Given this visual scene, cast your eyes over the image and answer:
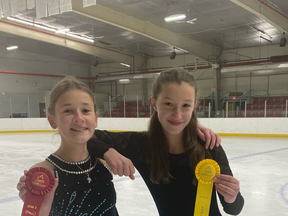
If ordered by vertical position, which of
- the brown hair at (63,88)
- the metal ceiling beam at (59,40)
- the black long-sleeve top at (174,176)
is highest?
the metal ceiling beam at (59,40)

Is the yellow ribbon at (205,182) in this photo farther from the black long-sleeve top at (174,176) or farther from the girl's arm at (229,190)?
the black long-sleeve top at (174,176)

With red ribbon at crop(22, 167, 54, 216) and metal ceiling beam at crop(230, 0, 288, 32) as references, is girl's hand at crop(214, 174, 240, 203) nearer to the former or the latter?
red ribbon at crop(22, 167, 54, 216)

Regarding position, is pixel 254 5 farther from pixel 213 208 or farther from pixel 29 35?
pixel 29 35

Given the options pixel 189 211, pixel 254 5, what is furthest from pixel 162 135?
pixel 254 5

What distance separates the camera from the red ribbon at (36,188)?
0.74m

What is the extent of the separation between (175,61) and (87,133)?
1431cm

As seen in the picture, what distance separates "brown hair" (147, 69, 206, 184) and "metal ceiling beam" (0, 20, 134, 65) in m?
9.63

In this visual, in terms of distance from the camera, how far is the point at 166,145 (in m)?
1.18

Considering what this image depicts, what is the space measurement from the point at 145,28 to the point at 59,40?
4.17m

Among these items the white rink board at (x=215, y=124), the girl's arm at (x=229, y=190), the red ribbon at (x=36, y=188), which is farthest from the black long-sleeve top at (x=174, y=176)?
the white rink board at (x=215, y=124)

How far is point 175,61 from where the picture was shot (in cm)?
1478

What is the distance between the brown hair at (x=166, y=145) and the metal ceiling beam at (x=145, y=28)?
6.22 meters

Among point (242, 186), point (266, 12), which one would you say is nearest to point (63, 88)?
point (242, 186)

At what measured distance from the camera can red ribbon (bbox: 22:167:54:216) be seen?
744 mm
